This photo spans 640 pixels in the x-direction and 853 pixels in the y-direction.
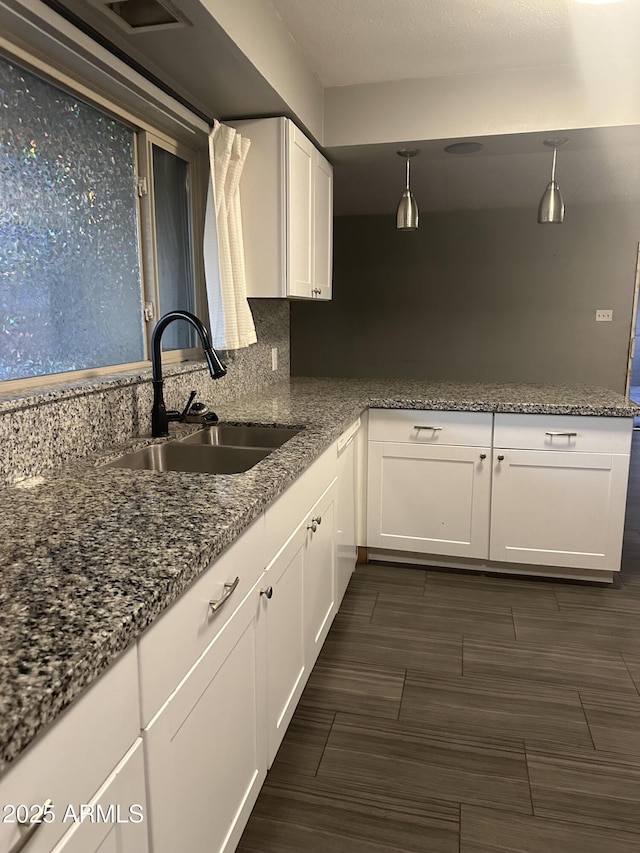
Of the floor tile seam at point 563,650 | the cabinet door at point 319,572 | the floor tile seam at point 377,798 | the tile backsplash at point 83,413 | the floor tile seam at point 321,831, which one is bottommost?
the floor tile seam at point 321,831

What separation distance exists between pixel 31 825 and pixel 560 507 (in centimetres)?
257

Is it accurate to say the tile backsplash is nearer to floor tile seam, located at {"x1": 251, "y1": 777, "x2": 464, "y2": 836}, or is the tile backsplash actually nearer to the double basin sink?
the double basin sink

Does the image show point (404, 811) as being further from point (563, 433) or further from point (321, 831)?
point (563, 433)

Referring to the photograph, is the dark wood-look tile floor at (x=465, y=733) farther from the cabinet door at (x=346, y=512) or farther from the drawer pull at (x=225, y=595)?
the drawer pull at (x=225, y=595)

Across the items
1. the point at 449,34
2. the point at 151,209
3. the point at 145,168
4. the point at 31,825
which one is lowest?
the point at 31,825

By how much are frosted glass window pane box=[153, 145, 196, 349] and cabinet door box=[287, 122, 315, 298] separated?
438 millimetres

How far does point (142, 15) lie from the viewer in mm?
1620

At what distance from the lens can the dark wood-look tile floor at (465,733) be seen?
1.48m

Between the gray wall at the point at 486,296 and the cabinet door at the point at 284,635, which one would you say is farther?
the gray wall at the point at 486,296

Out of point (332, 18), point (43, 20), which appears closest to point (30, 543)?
point (43, 20)

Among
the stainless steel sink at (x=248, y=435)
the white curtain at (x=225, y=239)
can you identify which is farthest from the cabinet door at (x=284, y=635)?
the white curtain at (x=225, y=239)

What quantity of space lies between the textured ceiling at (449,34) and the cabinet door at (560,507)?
5.46 feet

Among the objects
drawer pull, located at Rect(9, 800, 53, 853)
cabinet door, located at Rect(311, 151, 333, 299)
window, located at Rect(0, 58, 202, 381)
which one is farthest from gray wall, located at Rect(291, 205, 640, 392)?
drawer pull, located at Rect(9, 800, 53, 853)

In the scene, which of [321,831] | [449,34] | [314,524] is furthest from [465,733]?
[449,34]
